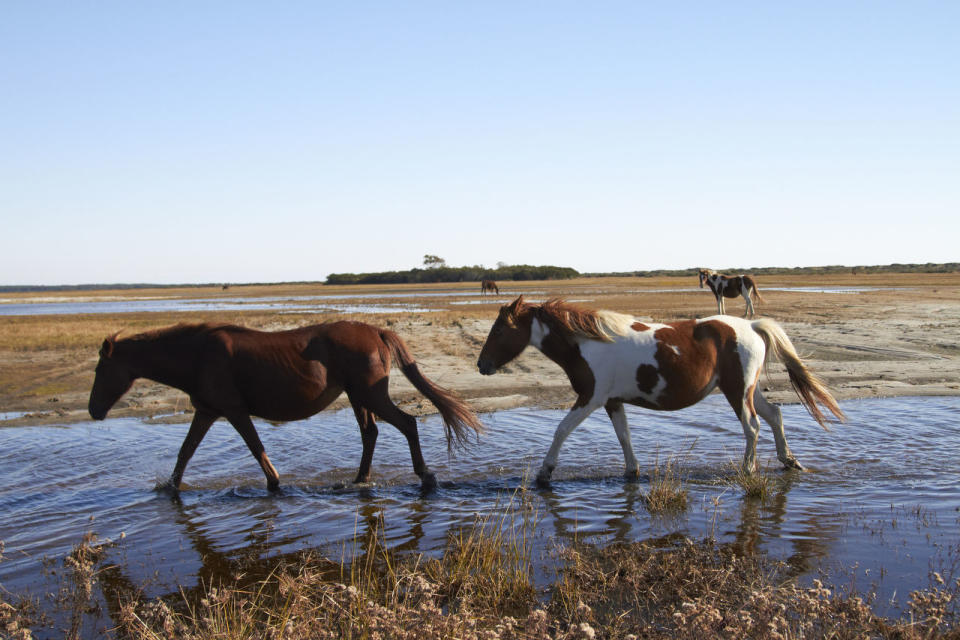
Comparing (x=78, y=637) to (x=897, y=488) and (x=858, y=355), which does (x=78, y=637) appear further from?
(x=858, y=355)

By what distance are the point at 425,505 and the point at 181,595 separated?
7.48 feet

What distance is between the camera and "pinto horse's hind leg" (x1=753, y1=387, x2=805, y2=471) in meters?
Answer: 7.02

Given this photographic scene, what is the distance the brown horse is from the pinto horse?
98 cm

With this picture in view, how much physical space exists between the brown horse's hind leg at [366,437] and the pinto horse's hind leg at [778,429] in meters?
3.96

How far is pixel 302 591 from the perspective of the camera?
13.2ft

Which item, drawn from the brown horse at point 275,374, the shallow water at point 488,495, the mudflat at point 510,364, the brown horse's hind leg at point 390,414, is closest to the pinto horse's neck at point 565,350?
the shallow water at point 488,495

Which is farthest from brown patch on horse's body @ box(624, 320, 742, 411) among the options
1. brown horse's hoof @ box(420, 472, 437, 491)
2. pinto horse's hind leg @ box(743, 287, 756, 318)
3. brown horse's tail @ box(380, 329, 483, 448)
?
pinto horse's hind leg @ box(743, 287, 756, 318)

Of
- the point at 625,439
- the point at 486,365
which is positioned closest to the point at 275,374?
the point at 486,365

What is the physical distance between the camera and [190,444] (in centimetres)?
703

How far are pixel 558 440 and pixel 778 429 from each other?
2.28m

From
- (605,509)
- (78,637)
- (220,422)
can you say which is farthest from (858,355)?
(78,637)

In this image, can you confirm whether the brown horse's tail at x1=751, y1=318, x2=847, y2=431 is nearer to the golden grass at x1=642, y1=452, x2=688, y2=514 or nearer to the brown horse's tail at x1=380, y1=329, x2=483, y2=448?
the golden grass at x1=642, y1=452, x2=688, y2=514

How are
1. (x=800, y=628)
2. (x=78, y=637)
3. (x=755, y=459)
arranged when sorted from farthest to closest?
(x=755, y=459), (x=78, y=637), (x=800, y=628)

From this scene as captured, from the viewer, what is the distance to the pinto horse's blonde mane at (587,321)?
6.97 m
